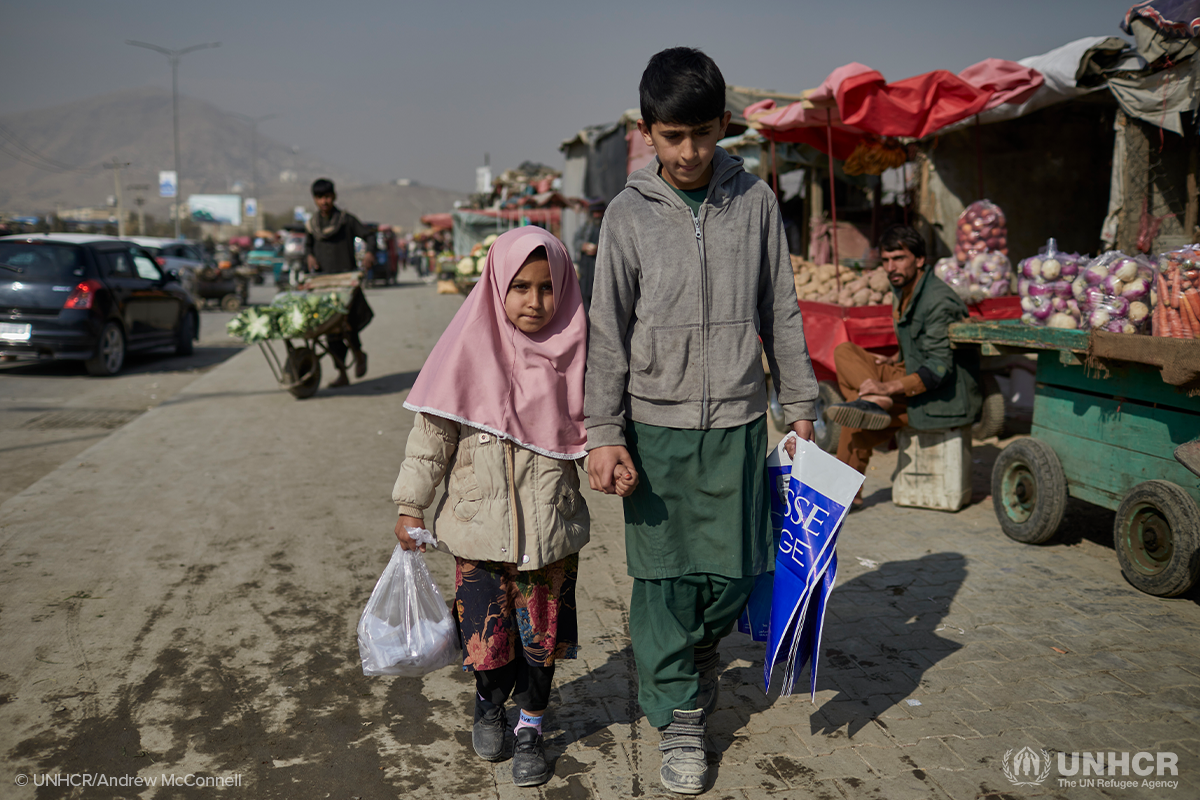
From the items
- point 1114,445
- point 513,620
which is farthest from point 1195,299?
point 513,620

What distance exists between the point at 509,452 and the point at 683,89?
1118mm

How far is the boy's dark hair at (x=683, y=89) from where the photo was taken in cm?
216

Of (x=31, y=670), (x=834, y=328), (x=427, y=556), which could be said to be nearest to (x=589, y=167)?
(x=834, y=328)

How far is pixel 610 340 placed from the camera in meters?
2.36

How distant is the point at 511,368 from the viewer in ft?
7.94

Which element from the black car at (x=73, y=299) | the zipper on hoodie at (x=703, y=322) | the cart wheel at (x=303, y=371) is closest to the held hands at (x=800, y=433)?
the zipper on hoodie at (x=703, y=322)

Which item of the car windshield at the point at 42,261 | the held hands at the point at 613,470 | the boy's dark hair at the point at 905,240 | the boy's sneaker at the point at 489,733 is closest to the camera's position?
the held hands at the point at 613,470

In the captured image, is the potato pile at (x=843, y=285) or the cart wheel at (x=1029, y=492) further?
the potato pile at (x=843, y=285)

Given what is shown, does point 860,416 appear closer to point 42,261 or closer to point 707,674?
point 707,674

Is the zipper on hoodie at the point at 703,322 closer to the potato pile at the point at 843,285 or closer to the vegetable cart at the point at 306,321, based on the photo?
the potato pile at the point at 843,285

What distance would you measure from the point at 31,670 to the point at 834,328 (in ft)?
18.2

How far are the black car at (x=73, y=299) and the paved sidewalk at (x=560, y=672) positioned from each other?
596 cm

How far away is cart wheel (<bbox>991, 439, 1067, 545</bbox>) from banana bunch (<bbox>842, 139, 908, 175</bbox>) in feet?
15.1

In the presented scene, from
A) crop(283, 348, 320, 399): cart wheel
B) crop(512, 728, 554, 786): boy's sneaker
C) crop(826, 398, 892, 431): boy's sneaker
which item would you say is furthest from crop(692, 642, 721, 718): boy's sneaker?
crop(283, 348, 320, 399): cart wheel
